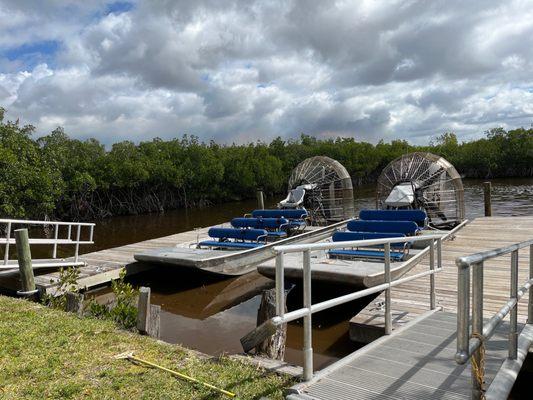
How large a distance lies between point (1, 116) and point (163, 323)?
16475mm

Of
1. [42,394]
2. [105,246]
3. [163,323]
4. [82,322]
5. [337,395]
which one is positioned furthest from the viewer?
[105,246]

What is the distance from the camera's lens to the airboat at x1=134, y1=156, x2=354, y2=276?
10641mm

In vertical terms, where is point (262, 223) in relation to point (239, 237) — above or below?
above

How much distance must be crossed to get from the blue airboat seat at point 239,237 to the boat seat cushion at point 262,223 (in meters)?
0.85

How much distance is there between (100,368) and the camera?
4.53 m

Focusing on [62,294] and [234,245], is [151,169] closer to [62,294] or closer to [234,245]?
[234,245]

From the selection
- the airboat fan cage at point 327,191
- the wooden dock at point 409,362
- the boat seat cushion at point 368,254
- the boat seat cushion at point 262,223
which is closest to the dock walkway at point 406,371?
the wooden dock at point 409,362

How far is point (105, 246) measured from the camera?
1972 centimetres

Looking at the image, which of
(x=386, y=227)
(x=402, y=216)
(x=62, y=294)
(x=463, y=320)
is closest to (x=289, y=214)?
(x=402, y=216)

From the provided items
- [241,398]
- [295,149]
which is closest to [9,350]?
[241,398]

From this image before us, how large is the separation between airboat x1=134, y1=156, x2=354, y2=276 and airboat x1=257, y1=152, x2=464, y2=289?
1464 millimetres

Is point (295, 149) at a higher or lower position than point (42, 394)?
higher

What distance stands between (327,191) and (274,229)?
197 inches

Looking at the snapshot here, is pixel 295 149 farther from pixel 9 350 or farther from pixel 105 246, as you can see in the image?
pixel 9 350
